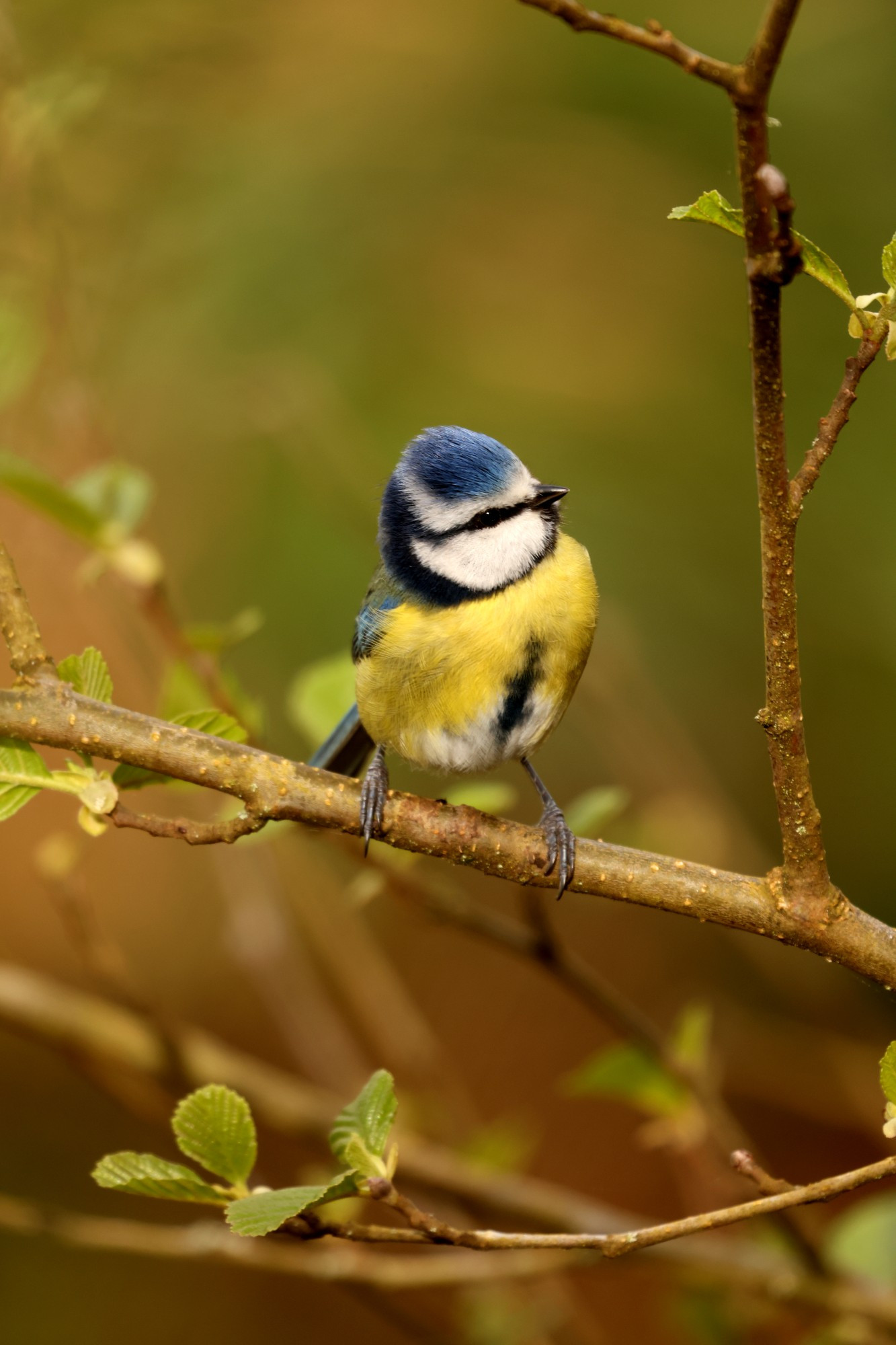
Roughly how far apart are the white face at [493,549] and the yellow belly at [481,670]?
1.2 inches

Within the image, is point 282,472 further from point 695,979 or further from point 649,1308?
point 649,1308

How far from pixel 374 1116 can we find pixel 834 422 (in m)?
0.65

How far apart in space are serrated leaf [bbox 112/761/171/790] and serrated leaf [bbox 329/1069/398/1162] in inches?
13.4

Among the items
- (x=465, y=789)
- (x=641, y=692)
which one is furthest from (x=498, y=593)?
(x=641, y=692)

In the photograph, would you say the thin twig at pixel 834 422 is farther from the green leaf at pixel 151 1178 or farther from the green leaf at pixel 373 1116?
the green leaf at pixel 151 1178

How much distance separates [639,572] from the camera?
107 inches

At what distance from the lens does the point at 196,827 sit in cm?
109

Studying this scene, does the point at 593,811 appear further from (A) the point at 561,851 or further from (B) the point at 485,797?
(A) the point at 561,851

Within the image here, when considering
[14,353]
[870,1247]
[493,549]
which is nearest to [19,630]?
[14,353]

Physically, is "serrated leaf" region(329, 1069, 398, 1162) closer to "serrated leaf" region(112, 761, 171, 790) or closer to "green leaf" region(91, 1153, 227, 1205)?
"green leaf" region(91, 1153, 227, 1205)

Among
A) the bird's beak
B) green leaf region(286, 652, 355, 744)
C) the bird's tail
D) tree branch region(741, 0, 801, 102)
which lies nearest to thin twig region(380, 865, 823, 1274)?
green leaf region(286, 652, 355, 744)

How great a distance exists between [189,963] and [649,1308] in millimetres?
1382

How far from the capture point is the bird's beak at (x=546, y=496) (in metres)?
1.72

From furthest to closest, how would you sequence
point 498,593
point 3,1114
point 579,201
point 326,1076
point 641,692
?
point 579,201
point 3,1114
point 641,692
point 326,1076
point 498,593
